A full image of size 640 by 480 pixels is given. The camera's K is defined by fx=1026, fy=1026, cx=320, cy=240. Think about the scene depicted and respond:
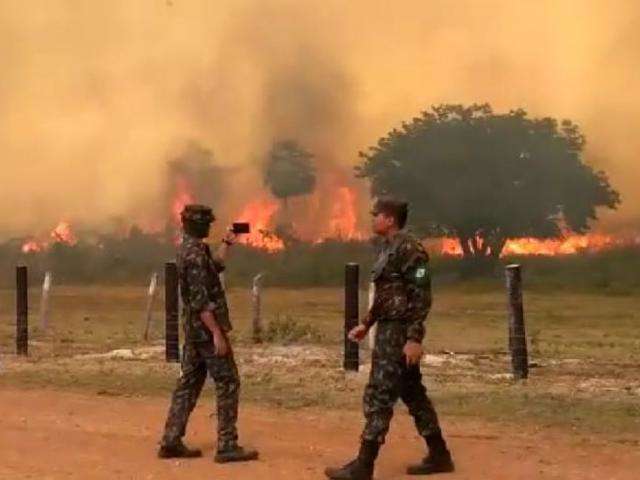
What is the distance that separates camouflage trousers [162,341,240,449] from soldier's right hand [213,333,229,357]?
0.26 feet

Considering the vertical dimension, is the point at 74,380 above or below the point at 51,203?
below

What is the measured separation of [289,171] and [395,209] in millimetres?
52979

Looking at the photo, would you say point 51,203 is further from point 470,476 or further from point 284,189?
point 470,476

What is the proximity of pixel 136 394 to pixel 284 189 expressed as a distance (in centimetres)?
4841

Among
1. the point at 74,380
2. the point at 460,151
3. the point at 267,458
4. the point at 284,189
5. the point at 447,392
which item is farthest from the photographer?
the point at 284,189

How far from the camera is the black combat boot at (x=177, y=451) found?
8047mm

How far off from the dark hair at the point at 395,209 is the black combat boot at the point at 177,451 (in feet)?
8.24

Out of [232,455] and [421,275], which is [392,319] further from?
[232,455]

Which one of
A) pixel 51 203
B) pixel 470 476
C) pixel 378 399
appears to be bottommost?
pixel 470 476

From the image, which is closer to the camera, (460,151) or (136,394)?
(136,394)

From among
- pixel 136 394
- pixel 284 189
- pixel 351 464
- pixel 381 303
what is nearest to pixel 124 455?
pixel 351 464

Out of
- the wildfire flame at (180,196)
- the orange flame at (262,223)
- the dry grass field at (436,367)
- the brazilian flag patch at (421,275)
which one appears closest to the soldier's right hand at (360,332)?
the brazilian flag patch at (421,275)

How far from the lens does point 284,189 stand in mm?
60188

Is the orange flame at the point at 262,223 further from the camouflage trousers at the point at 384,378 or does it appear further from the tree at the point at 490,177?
the camouflage trousers at the point at 384,378
